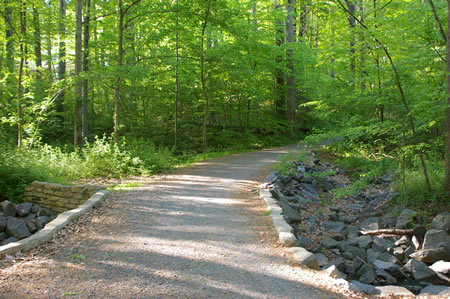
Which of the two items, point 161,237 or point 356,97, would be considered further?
point 356,97

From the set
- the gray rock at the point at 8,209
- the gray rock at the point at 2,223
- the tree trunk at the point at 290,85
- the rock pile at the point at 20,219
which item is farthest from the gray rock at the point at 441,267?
the tree trunk at the point at 290,85

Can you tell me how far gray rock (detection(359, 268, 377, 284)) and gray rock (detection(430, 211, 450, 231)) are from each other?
273 cm

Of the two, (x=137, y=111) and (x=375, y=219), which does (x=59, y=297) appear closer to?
(x=375, y=219)

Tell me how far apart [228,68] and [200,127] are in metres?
4.94

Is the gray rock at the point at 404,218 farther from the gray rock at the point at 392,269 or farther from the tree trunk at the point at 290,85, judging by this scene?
the tree trunk at the point at 290,85

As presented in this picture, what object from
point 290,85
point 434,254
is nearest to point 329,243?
point 434,254

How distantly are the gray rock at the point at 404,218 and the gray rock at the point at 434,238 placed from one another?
1.03 m

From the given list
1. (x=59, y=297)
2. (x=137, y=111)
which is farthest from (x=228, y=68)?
(x=59, y=297)

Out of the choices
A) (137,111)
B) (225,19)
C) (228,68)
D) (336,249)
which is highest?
(225,19)

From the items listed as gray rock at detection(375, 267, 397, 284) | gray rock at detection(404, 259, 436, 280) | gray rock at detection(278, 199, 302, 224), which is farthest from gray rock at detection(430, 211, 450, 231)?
gray rock at detection(278, 199, 302, 224)

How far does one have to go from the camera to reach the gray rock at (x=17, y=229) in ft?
20.6

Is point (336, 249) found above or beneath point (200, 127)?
beneath

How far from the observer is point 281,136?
19.4 meters

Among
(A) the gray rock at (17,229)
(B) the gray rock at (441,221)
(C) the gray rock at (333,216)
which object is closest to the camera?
(A) the gray rock at (17,229)
